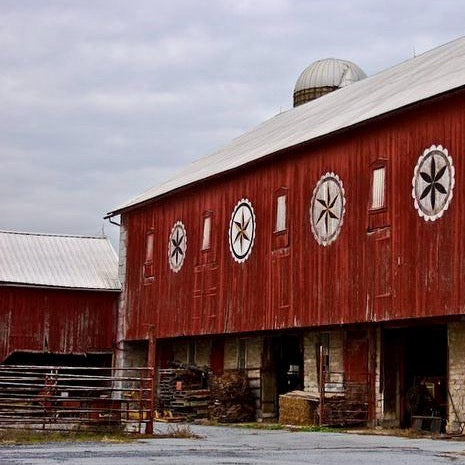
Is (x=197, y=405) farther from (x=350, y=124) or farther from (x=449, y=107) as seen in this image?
(x=449, y=107)

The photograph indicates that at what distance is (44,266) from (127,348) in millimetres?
4691

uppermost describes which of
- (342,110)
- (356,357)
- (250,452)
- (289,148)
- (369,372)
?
(342,110)

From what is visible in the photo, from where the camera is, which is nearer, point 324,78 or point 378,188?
point 378,188

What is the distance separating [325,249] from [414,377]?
3.89m

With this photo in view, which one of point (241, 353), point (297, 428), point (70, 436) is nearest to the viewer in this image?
point (70, 436)

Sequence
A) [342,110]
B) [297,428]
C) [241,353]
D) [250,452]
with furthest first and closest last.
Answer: [241,353], [342,110], [297,428], [250,452]

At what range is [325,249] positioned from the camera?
86.4ft

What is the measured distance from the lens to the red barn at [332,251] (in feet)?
75.4

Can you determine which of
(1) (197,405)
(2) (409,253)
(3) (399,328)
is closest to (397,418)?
(3) (399,328)

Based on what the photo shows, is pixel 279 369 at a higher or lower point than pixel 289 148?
lower

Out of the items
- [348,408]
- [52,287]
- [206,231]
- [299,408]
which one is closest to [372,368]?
[348,408]

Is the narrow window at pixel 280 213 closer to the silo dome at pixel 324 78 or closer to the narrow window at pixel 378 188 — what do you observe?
the narrow window at pixel 378 188

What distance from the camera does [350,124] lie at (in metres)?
25.3

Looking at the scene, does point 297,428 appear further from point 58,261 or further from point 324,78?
point 324,78
